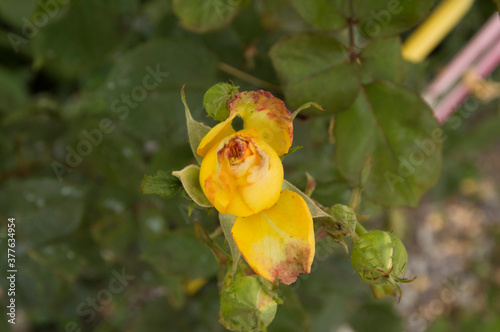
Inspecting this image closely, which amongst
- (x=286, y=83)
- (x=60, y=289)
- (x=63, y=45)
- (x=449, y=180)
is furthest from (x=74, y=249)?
(x=449, y=180)

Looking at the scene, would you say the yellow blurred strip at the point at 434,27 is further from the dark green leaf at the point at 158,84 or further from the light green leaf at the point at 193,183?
the light green leaf at the point at 193,183

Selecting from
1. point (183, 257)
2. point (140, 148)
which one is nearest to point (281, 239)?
point (183, 257)

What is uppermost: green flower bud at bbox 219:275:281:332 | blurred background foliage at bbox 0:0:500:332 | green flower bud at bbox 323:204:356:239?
green flower bud at bbox 323:204:356:239

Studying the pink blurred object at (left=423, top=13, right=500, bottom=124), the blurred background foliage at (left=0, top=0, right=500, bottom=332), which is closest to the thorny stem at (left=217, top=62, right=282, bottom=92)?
the blurred background foliage at (left=0, top=0, right=500, bottom=332)

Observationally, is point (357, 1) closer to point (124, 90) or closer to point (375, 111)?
point (375, 111)

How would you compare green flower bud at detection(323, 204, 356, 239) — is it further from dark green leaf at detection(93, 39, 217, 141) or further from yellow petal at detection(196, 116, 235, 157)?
dark green leaf at detection(93, 39, 217, 141)

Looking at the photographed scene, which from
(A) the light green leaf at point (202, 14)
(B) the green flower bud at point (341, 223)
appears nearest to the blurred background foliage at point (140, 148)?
(A) the light green leaf at point (202, 14)

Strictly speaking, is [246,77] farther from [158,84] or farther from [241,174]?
[241,174]
